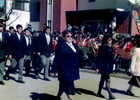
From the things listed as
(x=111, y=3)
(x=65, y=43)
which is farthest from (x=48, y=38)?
(x=111, y=3)

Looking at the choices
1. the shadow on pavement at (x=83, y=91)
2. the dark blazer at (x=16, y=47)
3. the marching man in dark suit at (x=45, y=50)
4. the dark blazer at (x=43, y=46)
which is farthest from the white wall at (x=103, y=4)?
the shadow on pavement at (x=83, y=91)

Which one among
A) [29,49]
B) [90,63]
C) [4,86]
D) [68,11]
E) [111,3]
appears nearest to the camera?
[4,86]

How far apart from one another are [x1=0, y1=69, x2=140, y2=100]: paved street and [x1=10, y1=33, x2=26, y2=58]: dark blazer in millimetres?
1052

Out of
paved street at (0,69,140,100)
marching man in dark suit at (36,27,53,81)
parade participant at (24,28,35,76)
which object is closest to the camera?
paved street at (0,69,140,100)

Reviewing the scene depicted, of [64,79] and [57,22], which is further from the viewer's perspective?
[57,22]

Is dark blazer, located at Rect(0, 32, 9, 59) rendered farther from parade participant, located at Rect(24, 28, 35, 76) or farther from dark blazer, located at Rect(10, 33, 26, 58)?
parade participant, located at Rect(24, 28, 35, 76)

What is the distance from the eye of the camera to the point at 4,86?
24.8ft

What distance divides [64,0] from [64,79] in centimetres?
1763

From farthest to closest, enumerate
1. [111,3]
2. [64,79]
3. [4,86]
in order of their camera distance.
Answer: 1. [111,3]
2. [4,86]
3. [64,79]

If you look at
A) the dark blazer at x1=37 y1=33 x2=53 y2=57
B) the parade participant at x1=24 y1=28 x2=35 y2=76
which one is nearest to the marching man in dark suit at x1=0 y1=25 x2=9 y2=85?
the dark blazer at x1=37 y1=33 x2=53 y2=57

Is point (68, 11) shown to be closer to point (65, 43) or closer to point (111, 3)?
point (111, 3)

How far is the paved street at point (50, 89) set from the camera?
6.47 m

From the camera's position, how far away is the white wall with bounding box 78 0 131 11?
19.2m

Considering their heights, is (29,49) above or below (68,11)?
below
